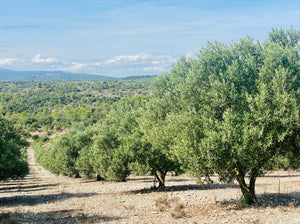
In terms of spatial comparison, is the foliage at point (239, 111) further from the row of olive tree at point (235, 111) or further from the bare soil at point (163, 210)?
the bare soil at point (163, 210)

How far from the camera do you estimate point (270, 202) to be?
23703mm

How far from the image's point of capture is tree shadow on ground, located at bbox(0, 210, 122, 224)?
20938 millimetres

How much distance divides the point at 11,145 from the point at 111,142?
13.1 meters

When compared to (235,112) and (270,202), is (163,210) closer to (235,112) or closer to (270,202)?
(270,202)

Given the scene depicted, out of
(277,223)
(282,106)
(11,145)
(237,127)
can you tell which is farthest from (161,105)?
(11,145)

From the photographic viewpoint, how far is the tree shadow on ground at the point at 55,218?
20.9 metres

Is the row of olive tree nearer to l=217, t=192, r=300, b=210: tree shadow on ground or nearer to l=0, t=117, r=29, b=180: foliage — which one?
l=217, t=192, r=300, b=210: tree shadow on ground

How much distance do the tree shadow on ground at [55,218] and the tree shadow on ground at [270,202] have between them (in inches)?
403

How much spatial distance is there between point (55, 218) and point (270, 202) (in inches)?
740

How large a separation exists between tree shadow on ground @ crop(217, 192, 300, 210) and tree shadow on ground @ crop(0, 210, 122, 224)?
10.2 metres

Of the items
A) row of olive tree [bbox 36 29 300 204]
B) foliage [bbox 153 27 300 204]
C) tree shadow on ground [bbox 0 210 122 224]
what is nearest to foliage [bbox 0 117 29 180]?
tree shadow on ground [bbox 0 210 122 224]

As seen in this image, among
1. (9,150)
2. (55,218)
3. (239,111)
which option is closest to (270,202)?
(239,111)

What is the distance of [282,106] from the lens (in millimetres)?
19000

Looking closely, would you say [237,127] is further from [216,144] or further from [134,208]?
[134,208]
